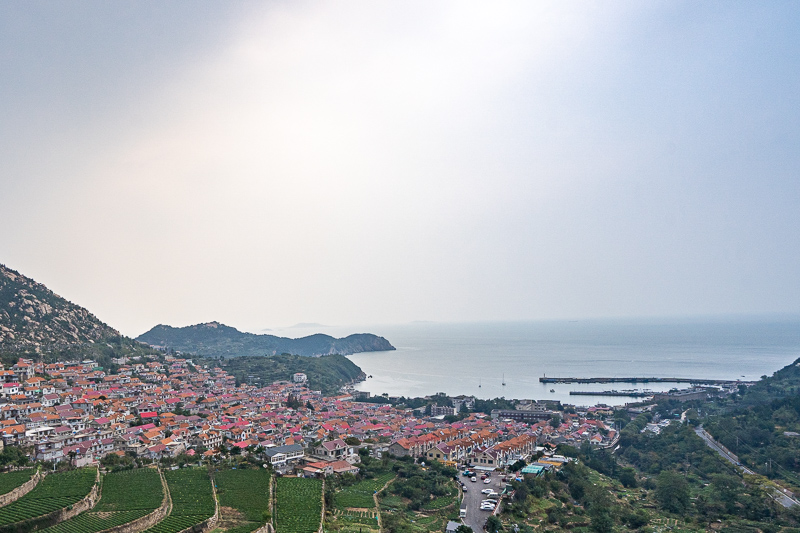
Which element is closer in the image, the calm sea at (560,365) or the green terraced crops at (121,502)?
the green terraced crops at (121,502)

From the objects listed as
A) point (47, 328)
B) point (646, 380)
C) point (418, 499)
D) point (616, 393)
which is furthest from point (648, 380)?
point (47, 328)

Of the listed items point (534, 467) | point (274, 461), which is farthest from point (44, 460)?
point (534, 467)

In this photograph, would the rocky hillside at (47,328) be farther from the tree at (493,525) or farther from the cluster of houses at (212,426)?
the tree at (493,525)

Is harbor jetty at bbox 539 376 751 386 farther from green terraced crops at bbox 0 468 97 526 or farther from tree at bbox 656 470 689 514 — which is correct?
green terraced crops at bbox 0 468 97 526

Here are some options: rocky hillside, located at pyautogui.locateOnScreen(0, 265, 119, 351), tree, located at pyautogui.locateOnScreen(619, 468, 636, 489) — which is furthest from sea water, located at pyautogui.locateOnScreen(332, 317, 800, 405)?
rocky hillside, located at pyautogui.locateOnScreen(0, 265, 119, 351)

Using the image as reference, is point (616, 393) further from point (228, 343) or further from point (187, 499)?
point (228, 343)

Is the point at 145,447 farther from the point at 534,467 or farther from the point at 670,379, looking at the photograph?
the point at 670,379


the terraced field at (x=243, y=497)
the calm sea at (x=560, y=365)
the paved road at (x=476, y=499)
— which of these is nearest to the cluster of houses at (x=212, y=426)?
the terraced field at (x=243, y=497)
